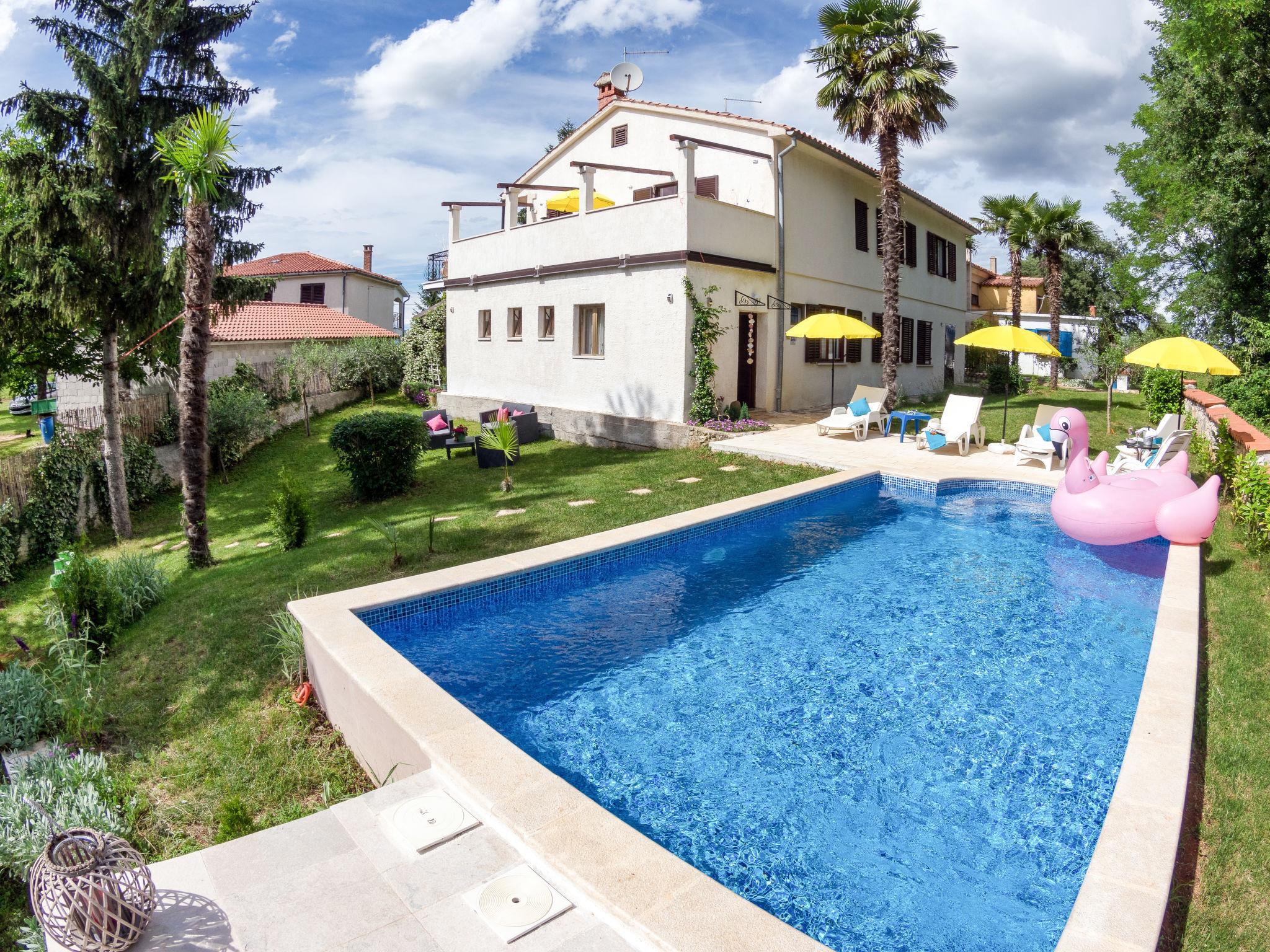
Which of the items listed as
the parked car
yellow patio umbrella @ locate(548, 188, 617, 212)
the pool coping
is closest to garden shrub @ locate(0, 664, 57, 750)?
the pool coping

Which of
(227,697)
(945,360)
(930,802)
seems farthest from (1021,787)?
(945,360)

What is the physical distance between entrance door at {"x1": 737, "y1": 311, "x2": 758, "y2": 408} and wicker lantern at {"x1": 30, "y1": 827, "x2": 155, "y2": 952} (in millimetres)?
15592

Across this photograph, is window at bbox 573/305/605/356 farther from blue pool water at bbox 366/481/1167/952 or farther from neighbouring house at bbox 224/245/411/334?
neighbouring house at bbox 224/245/411/334

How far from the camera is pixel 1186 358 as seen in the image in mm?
11758

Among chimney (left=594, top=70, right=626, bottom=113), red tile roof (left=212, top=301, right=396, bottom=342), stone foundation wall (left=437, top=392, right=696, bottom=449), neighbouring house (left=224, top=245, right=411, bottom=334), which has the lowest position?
stone foundation wall (left=437, top=392, right=696, bottom=449)

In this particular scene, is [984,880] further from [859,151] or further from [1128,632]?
[859,151]

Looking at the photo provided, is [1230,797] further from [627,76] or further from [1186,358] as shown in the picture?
[627,76]

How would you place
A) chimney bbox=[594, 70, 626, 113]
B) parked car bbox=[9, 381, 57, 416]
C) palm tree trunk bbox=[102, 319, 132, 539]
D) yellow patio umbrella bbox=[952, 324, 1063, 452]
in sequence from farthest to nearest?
parked car bbox=[9, 381, 57, 416] → chimney bbox=[594, 70, 626, 113] → yellow patio umbrella bbox=[952, 324, 1063, 452] → palm tree trunk bbox=[102, 319, 132, 539]

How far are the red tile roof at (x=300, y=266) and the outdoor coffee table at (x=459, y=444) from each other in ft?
94.5

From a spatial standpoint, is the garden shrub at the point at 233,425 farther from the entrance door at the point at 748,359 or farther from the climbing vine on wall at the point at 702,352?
the entrance door at the point at 748,359

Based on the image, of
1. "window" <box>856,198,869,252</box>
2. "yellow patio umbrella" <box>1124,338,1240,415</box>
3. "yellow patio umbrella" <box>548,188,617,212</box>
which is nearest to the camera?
"yellow patio umbrella" <box>1124,338,1240,415</box>

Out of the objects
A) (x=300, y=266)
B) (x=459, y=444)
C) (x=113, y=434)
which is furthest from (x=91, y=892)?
(x=300, y=266)

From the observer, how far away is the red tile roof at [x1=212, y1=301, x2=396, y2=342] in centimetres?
2814

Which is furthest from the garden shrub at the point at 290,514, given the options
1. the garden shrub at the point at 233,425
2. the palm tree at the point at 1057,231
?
the palm tree at the point at 1057,231
